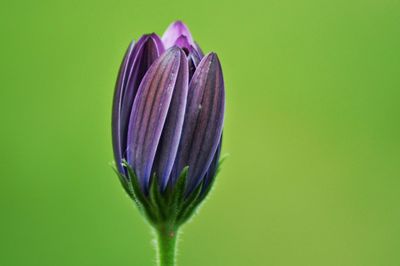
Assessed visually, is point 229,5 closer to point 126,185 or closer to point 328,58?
point 328,58

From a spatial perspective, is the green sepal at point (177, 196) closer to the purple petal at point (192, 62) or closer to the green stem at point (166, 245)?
the green stem at point (166, 245)

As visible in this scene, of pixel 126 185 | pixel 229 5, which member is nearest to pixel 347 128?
pixel 229 5

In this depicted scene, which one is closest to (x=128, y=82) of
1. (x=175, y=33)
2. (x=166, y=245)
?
(x=175, y=33)

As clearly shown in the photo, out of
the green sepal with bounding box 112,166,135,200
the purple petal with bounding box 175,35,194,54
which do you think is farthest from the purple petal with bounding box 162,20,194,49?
the green sepal with bounding box 112,166,135,200

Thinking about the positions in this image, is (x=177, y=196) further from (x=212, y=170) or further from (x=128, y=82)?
(x=128, y=82)

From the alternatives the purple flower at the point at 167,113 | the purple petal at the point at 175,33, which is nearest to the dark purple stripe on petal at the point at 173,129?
the purple flower at the point at 167,113

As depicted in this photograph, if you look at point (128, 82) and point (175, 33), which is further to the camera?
point (175, 33)

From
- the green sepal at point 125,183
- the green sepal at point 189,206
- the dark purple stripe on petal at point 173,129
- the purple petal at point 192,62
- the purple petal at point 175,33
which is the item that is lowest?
the green sepal at point 189,206
